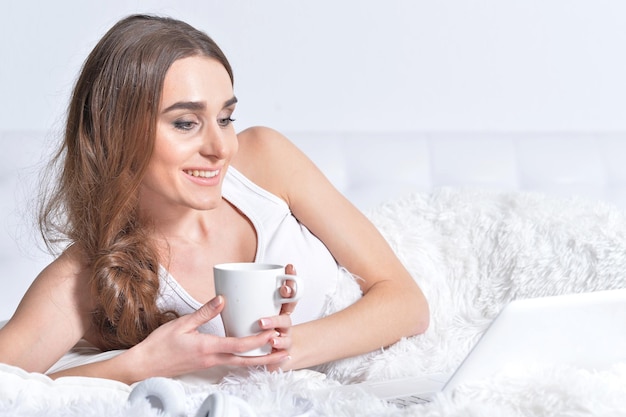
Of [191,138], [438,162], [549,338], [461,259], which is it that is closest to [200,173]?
[191,138]

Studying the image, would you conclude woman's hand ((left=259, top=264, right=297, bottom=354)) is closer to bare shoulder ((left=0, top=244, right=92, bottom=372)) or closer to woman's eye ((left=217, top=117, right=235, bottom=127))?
woman's eye ((left=217, top=117, right=235, bottom=127))

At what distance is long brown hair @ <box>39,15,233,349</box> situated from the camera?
1.69 metres

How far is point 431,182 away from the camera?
2.55m

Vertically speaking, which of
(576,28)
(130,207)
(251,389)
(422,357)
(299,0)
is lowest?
(422,357)

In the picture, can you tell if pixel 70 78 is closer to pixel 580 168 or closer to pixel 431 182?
pixel 431 182

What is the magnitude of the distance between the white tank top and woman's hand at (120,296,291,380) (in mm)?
221

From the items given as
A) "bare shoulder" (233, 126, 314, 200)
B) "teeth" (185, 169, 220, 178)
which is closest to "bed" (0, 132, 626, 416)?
"bare shoulder" (233, 126, 314, 200)

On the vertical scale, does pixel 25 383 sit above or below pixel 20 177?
below

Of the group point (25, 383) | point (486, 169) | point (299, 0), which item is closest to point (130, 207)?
point (25, 383)

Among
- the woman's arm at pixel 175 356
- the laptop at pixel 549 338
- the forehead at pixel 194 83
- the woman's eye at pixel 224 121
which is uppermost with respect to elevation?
the forehead at pixel 194 83

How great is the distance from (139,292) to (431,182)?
1.06 metres

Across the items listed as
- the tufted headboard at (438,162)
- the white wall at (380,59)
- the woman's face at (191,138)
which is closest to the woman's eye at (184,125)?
the woman's face at (191,138)

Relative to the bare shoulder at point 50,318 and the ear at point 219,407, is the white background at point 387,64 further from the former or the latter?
the ear at point 219,407

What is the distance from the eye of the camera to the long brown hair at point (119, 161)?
1.69 m
